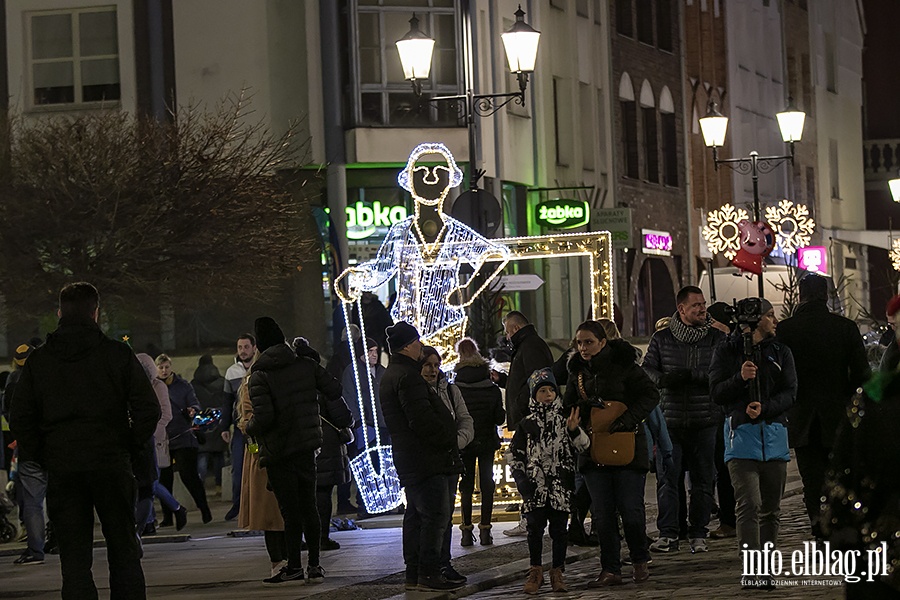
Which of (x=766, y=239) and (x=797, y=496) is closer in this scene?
(x=797, y=496)

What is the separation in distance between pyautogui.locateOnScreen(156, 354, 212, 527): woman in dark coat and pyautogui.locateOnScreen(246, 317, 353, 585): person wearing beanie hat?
6.83 metres

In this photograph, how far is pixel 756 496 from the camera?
480 inches

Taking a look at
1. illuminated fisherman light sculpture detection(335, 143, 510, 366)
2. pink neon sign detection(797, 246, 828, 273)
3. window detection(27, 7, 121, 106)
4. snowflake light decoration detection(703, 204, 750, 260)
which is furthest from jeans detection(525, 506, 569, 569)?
pink neon sign detection(797, 246, 828, 273)

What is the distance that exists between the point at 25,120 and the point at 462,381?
1785 cm

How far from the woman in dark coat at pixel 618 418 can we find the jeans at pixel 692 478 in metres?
2.11

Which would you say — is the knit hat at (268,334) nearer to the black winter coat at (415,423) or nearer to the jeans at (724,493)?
the black winter coat at (415,423)

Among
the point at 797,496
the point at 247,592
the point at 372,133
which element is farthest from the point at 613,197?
the point at 247,592

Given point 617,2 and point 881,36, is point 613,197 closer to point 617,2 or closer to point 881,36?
point 617,2

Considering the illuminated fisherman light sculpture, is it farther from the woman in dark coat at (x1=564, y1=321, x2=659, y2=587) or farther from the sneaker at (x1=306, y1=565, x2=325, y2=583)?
the woman in dark coat at (x1=564, y1=321, x2=659, y2=587)

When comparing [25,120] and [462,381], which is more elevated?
[25,120]

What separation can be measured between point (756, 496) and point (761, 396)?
606mm

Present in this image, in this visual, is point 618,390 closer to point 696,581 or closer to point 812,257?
point 696,581

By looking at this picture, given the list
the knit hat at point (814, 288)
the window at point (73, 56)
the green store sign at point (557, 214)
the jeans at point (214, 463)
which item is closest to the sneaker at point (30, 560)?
the jeans at point (214, 463)

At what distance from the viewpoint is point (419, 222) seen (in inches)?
753
